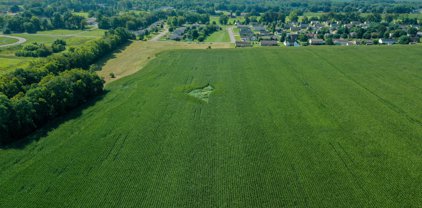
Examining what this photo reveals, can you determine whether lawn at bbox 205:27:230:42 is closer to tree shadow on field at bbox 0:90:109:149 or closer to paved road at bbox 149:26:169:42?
paved road at bbox 149:26:169:42

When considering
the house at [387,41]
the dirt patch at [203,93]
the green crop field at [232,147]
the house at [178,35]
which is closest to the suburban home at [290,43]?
the house at [387,41]

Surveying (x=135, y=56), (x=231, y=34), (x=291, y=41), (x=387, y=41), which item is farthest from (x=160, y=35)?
(x=387, y=41)

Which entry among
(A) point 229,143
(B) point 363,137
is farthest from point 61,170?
(B) point 363,137

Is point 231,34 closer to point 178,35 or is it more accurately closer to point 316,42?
point 178,35

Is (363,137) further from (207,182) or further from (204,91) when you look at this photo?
(204,91)

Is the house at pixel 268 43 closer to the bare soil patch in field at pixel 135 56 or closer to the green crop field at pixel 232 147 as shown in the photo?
the bare soil patch in field at pixel 135 56
